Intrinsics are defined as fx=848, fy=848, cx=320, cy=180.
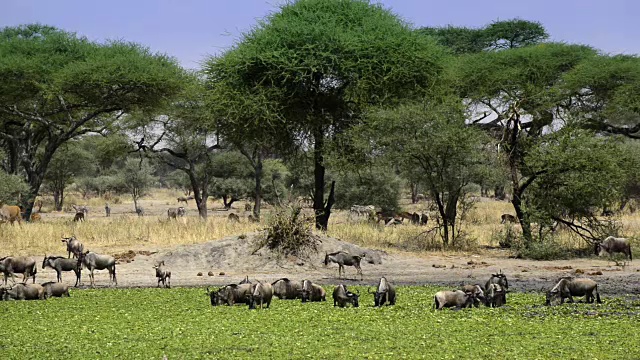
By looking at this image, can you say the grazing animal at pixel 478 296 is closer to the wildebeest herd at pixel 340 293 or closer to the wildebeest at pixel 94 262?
the wildebeest herd at pixel 340 293

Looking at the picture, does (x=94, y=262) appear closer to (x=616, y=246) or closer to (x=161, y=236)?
(x=161, y=236)

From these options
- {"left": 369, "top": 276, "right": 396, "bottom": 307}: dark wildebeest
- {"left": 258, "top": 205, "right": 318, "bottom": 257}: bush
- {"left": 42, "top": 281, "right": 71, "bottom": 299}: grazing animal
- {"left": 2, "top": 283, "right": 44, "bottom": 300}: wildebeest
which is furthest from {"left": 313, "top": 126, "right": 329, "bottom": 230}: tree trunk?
{"left": 2, "top": 283, "right": 44, "bottom": 300}: wildebeest

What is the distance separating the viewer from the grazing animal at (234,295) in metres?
14.3

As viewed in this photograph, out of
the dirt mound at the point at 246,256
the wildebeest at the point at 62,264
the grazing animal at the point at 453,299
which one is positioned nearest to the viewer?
the grazing animal at the point at 453,299

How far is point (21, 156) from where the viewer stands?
124ft

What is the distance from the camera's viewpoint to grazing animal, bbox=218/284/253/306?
14.3 m

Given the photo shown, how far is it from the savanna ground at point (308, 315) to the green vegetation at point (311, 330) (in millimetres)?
21

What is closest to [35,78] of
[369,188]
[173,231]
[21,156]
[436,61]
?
[21,156]

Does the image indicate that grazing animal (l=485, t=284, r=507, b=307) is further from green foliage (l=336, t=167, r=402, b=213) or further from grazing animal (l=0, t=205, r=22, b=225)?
green foliage (l=336, t=167, r=402, b=213)

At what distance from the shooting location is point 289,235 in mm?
21875

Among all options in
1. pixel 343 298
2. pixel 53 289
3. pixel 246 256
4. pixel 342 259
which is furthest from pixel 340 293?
pixel 246 256

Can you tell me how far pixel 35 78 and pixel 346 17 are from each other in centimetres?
1197

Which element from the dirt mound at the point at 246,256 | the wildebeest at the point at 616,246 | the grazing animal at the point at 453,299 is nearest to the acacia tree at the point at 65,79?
the dirt mound at the point at 246,256

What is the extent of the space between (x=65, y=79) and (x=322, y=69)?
980cm
